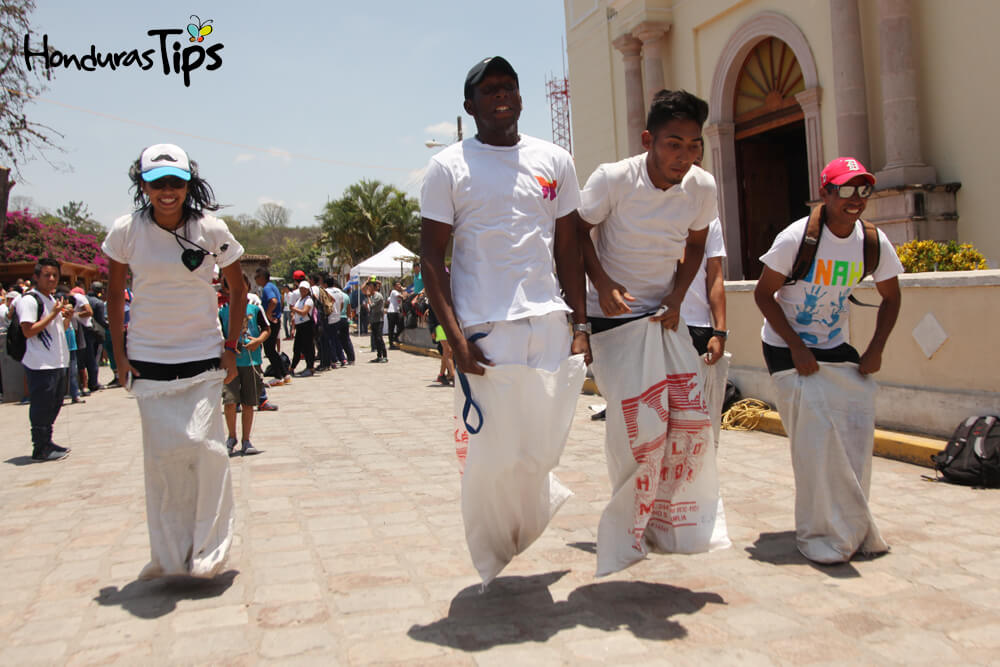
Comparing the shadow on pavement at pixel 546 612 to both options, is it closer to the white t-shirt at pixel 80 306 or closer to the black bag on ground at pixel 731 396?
the black bag on ground at pixel 731 396

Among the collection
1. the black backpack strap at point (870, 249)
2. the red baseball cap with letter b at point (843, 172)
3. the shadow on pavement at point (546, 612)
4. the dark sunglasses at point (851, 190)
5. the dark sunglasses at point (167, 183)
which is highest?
the dark sunglasses at point (167, 183)

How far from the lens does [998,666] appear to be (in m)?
2.79

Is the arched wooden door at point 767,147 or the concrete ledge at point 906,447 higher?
the arched wooden door at point 767,147

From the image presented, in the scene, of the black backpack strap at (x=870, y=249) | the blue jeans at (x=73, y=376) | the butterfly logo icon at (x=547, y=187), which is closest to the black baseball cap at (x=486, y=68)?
the butterfly logo icon at (x=547, y=187)

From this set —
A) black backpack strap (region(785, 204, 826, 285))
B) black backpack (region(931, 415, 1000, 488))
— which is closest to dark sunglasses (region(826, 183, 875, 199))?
black backpack strap (region(785, 204, 826, 285))

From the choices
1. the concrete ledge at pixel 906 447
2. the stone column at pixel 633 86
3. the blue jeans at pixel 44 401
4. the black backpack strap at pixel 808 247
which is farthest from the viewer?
the stone column at pixel 633 86

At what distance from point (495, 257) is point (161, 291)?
1.71 m

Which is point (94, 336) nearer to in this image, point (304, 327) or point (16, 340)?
point (304, 327)

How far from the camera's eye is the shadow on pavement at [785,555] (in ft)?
12.5

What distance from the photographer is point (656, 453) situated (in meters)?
3.54

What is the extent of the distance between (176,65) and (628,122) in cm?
897

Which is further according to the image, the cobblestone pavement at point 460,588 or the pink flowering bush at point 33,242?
the pink flowering bush at point 33,242

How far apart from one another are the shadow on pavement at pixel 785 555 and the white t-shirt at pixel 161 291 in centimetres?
291

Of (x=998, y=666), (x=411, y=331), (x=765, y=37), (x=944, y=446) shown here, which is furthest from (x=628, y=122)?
(x=998, y=666)
